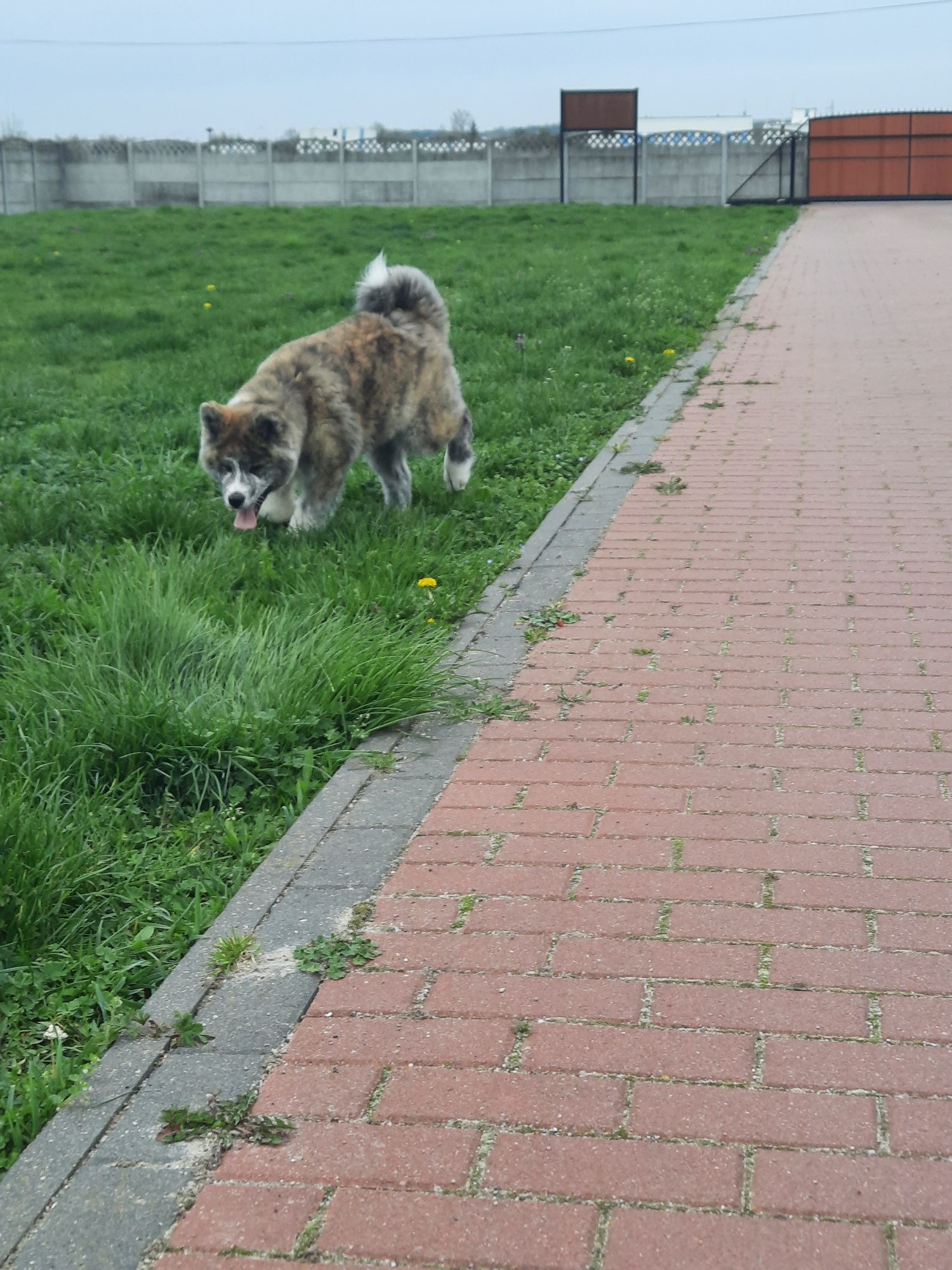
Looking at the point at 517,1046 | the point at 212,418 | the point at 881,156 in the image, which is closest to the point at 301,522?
the point at 212,418

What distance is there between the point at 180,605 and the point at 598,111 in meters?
32.2

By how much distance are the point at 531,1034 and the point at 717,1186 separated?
575mm

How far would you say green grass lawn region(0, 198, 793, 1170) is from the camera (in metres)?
3.49

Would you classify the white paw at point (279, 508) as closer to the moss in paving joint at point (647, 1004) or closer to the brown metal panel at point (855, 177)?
the moss in paving joint at point (647, 1004)

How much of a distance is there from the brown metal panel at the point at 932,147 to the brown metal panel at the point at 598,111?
9.42 meters

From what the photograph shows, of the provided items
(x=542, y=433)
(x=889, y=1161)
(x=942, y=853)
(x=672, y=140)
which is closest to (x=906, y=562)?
(x=942, y=853)

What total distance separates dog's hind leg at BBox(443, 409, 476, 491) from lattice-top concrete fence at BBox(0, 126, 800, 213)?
29272 mm

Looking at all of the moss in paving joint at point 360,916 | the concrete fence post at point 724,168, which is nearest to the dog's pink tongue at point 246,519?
the moss in paving joint at point 360,916

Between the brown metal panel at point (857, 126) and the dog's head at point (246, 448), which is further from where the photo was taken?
the brown metal panel at point (857, 126)

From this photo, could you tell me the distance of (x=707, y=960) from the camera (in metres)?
3.12

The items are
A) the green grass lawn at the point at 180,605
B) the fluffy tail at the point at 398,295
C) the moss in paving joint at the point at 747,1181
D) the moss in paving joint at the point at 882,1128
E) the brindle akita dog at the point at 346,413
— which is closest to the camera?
the moss in paving joint at the point at 747,1181

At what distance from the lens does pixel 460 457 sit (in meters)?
7.70

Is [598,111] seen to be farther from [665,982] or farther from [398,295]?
[665,982]

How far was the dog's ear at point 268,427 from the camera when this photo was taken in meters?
6.30
